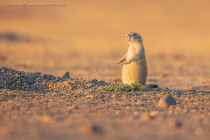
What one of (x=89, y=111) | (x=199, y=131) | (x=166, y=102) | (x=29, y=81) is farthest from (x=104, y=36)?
(x=199, y=131)

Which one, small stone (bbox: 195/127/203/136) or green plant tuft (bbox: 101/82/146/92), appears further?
green plant tuft (bbox: 101/82/146/92)

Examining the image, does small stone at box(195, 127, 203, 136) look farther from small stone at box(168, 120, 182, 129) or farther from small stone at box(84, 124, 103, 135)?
small stone at box(84, 124, 103, 135)

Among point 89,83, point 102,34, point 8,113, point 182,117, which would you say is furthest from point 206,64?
point 102,34

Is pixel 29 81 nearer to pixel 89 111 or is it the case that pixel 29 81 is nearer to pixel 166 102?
pixel 89 111

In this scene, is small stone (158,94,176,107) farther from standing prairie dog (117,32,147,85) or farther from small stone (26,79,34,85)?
small stone (26,79,34,85)

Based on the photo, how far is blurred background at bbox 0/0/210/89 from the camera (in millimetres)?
15312

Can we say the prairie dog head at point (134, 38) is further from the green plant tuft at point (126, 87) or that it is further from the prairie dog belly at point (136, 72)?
the green plant tuft at point (126, 87)

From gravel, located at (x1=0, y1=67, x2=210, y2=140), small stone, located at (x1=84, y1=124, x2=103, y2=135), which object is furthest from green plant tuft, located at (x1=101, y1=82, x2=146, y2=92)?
small stone, located at (x1=84, y1=124, x2=103, y2=135)

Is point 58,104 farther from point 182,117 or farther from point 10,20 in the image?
point 10,20

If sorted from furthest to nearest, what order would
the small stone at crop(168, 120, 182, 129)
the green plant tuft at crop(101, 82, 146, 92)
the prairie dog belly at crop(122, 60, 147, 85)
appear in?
the prairie dog belly at crop(122, 60, 147, 85) < the green plant tuft at crop(101, 82, 146, 92) < the small stone at crop(168, 120, 182, 129)

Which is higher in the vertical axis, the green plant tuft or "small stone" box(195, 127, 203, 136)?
the green plant tuft

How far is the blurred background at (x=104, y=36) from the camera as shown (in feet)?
50.2

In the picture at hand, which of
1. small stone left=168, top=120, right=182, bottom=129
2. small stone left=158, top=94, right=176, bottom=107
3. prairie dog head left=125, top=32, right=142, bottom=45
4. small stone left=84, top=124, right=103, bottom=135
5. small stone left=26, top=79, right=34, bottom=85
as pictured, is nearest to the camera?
small stone left=84, top=124, right=103, bottom=135

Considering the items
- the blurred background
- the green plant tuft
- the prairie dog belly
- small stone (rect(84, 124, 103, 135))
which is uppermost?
the blurred background
